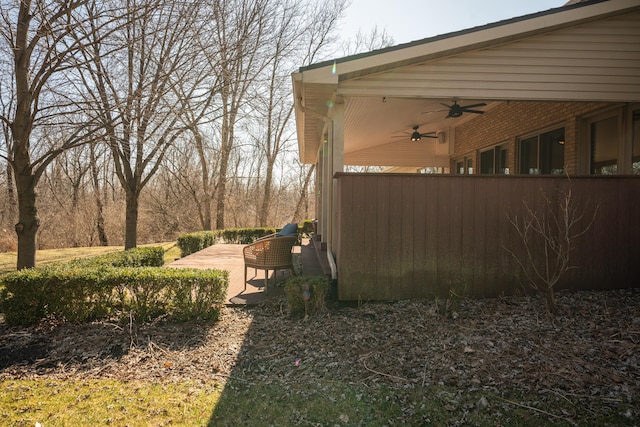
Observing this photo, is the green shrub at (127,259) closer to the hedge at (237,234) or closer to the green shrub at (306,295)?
Answer: the green shrub at (306,295)

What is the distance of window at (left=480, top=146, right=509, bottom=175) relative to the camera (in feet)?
30.2

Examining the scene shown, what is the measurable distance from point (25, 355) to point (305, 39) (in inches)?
835

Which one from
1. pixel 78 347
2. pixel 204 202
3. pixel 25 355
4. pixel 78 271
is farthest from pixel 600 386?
pixel 204 202

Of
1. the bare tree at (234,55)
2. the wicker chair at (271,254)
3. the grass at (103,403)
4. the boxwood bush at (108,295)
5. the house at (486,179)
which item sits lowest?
the grass at (103,403)

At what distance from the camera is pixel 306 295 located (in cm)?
485

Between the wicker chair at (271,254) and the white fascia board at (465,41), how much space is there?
2314 mm

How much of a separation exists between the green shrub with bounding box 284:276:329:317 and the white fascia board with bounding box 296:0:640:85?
2.54 m

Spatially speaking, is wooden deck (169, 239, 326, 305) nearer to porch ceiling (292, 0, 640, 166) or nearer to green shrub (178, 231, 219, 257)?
green shrub (178, 231, 219, 257)

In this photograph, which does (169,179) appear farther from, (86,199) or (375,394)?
(375,394)

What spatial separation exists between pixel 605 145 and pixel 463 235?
3.19 meters

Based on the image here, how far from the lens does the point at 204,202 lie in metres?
21.0

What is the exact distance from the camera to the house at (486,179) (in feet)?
17.1

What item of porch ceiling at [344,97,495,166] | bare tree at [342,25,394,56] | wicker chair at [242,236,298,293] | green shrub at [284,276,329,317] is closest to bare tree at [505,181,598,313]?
porch ceiling at [344,97,495,166]

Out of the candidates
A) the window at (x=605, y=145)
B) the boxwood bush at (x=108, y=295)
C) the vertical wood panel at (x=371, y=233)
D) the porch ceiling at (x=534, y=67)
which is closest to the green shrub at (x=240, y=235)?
the porch ceiling at (x=534, y=67)
